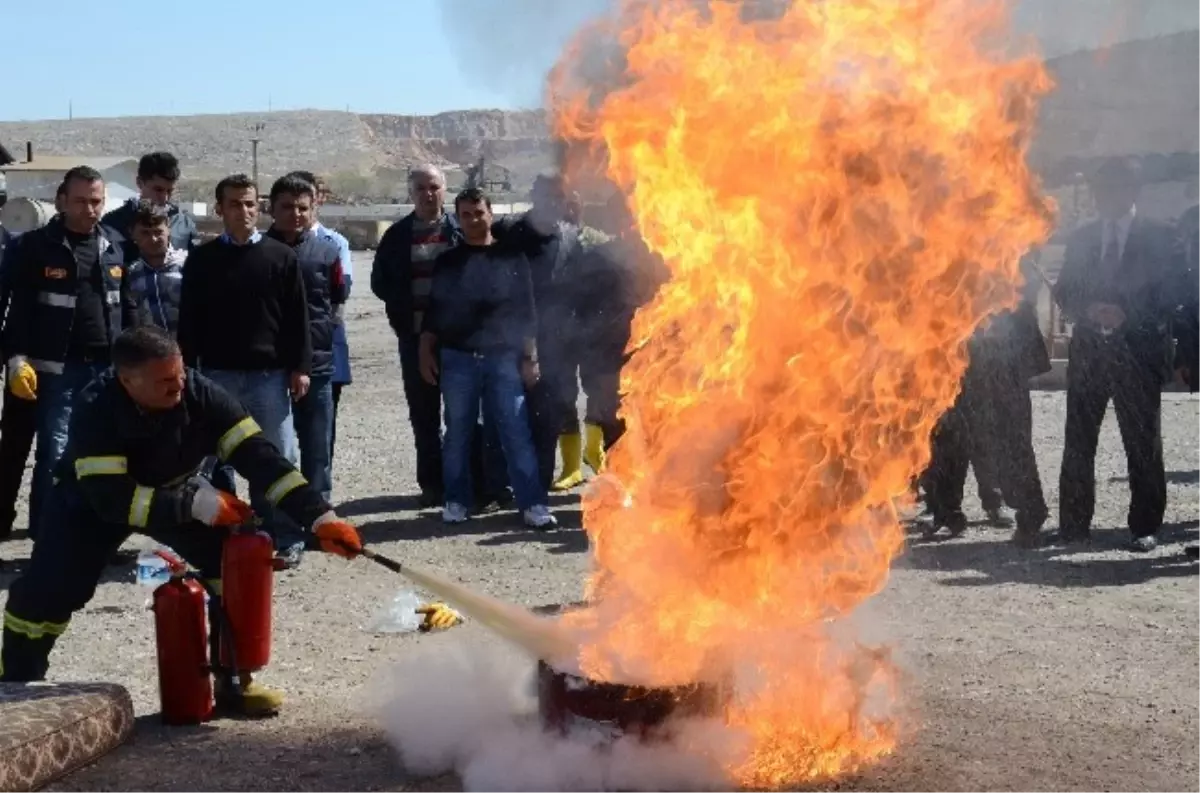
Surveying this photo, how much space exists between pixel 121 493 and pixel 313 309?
3.50 metres

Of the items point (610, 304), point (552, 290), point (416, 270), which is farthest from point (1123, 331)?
point (416, 270)

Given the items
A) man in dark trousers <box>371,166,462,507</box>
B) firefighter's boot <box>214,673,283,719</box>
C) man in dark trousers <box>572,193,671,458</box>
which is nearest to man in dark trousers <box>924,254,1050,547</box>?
man in dark trousers <box>572,193,671,458</box>

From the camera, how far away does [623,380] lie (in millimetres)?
5730

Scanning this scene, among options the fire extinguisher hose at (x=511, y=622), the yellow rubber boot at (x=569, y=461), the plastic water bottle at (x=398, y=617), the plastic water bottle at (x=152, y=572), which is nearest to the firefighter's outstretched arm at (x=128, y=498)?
the fire extinguisher hose at (x=511, y=622)

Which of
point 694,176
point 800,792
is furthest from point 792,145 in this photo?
point 800,792

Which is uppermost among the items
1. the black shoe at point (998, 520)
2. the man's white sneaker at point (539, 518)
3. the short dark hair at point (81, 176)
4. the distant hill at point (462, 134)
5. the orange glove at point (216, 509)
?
the distant hill at point (462, 134)

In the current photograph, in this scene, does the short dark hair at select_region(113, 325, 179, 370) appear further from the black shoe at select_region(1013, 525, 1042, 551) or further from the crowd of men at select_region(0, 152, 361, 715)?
the black shoe at select_region(1013, 525, 1042, 551)

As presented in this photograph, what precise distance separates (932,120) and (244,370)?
404cm

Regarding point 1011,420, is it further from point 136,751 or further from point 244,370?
point 136,751

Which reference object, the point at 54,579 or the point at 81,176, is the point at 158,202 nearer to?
the point at 81,176

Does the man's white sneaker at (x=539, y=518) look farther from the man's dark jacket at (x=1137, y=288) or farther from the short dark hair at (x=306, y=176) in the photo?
the man's dark jacket at (x=1137, y=288)

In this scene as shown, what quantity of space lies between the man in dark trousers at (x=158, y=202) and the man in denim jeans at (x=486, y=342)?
5.27 feet

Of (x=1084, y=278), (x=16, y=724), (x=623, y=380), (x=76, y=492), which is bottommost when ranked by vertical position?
(x=16, y=724)

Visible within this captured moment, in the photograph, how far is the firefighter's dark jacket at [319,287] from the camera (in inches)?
333
